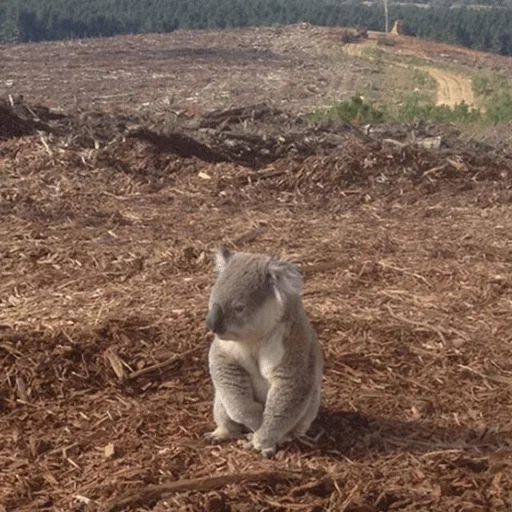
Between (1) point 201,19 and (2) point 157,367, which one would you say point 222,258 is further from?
(1) point 201,19

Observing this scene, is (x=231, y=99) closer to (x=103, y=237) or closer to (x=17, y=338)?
(x=103, y=237)

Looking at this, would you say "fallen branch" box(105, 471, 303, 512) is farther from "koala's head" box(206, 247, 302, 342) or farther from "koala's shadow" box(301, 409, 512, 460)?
"koala's head" box(206, 247, 302, 342)

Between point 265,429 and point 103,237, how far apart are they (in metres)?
4.74

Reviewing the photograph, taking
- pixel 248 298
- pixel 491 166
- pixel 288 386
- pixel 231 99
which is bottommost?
pixel 231 99

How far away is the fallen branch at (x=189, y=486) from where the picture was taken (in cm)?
460

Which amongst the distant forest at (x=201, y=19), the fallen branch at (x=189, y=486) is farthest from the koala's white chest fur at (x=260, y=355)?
the distant forest at (x=201, y=19)

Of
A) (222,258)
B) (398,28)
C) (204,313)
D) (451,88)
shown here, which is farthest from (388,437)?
(398,28)

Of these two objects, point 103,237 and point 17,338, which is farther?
point 103,237

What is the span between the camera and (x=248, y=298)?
182 inches

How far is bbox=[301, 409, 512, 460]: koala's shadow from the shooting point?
5113 mm

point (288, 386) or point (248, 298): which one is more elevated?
point (248, 298)

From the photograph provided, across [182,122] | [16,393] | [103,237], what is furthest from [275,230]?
[182,122]

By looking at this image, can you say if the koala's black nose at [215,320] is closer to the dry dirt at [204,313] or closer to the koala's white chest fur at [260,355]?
the koala's white chest fur at [260,355]

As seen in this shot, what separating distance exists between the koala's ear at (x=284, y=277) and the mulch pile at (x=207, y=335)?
31.6 inches
